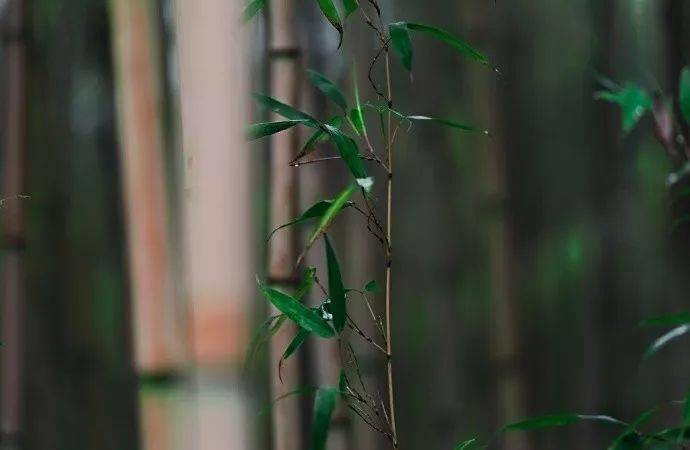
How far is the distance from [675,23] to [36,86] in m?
1.21

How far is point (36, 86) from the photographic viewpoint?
4.68 ft

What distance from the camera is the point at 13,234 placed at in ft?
4.36

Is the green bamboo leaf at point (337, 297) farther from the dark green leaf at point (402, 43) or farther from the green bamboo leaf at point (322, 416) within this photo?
the dark green leaf at point (402, 43)

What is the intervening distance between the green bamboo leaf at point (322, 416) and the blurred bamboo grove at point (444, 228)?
0.30 metres

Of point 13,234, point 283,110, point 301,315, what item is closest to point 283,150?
point 283,110

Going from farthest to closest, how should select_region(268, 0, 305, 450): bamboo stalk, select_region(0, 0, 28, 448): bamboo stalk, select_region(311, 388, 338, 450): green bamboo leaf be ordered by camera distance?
select_region(0, 0, 28, 448): bamboo stalk < select_region(268, 0, 305, 450): bamboo stalk < select_region(311, 388, 338, 450): green bamboo leaf

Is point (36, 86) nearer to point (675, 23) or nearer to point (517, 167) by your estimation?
point (517, 167)

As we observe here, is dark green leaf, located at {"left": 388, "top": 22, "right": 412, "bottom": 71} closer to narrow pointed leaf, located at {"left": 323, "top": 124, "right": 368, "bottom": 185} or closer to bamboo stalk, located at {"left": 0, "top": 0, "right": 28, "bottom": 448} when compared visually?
narrow pointed leaf, located at {"left": 323, "top": 124, "right": 368, "bottom": 185}

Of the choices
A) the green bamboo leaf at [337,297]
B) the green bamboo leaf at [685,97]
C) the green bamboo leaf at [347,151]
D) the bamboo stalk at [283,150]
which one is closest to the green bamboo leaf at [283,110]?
the green bamboo leaf at [347,151]

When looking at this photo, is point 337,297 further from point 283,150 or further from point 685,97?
point 685,97

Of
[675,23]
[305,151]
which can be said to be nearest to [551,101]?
[675,23]

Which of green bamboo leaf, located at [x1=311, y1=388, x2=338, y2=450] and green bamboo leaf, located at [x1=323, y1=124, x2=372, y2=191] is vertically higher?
green bamboo leaf, located at [x1=323, y1=124, x2=372, y2=191]

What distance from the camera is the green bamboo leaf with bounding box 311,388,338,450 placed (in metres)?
0.81

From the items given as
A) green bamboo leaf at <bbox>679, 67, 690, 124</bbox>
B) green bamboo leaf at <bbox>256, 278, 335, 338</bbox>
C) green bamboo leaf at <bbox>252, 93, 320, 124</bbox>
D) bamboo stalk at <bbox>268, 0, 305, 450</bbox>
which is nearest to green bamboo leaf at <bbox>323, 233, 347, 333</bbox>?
green bamboo leaf at <bbox>256, 278, 335, 338</bbox>
